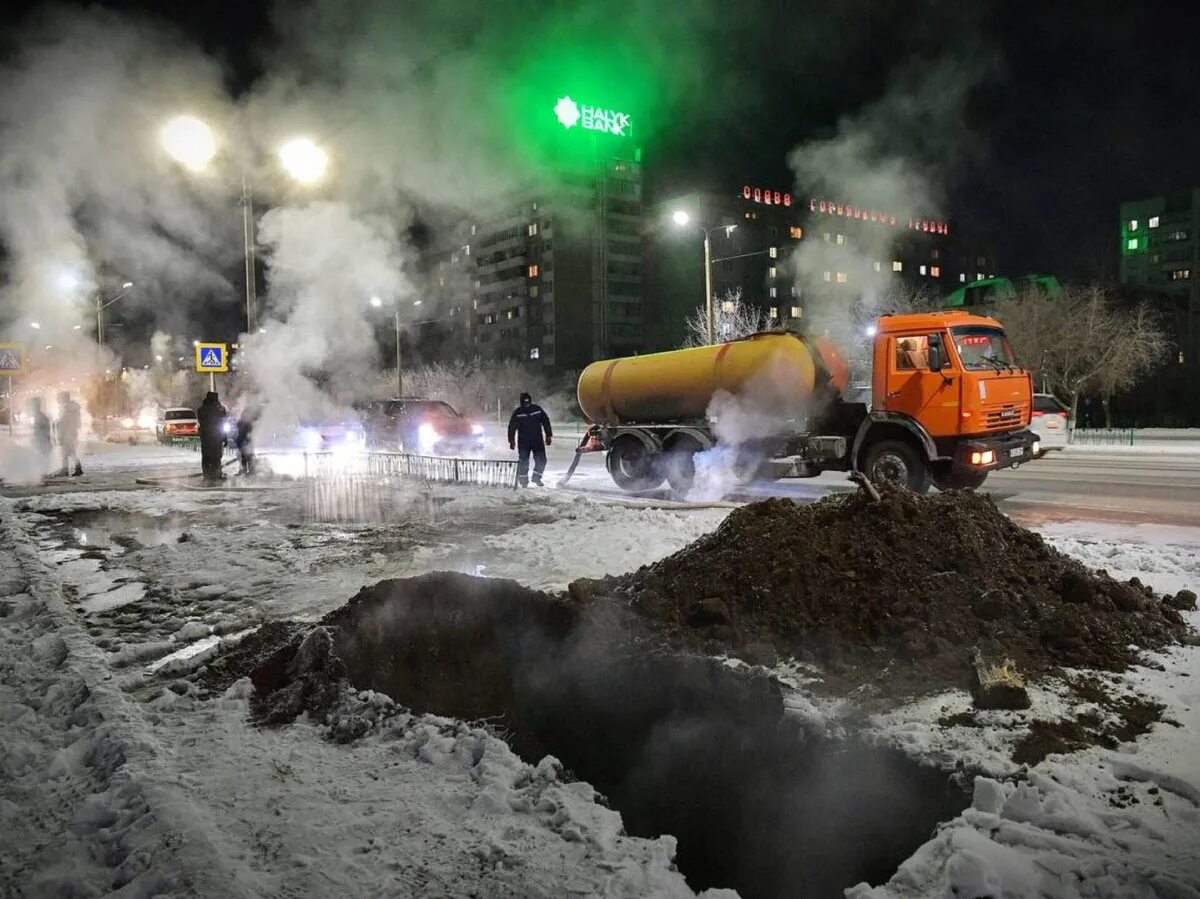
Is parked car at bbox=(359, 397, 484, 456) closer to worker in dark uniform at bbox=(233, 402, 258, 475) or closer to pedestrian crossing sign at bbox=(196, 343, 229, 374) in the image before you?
worker in dark uniform at bbox=(233, 402, 258, 475)

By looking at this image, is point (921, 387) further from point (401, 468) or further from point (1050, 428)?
point (401, 468)

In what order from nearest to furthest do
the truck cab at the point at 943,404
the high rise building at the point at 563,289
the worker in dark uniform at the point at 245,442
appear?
the truck cab at the point at 943,404, the worker in dark uniform at the point at 245,442, the high rise building at the point at 563,289

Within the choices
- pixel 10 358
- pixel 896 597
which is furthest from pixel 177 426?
pixel 896 597

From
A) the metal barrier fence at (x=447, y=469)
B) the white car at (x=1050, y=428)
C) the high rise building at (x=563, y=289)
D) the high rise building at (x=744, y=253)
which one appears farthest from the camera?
the high rise building at (x=744, y=253)

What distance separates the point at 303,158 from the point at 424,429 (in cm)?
1053

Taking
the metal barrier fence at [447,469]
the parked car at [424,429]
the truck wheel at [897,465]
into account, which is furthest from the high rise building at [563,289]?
the truck wheel at [897,465]

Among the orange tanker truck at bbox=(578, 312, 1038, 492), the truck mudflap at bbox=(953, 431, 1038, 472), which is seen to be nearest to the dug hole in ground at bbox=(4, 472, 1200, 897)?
the truck mudflap at bbox=(953, 431, 1038, 472)

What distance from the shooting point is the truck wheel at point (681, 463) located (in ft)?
45.6

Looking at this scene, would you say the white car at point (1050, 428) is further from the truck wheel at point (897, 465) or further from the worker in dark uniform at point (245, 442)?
the worker in dark uniform at point (245, 442)

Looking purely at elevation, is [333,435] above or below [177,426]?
below

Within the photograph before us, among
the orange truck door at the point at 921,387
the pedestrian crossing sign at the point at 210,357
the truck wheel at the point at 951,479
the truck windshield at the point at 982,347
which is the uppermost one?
the pedestrian crossing sign at the point at 210,357

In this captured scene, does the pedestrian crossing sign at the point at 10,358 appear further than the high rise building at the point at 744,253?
No

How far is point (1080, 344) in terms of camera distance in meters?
35.4

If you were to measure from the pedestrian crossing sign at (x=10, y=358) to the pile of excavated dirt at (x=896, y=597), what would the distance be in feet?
67.3
